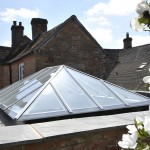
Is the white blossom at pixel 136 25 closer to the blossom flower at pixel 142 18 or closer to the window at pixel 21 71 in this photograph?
the blossom flower at pixel 142 18

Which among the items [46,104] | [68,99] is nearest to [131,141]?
[46,104]

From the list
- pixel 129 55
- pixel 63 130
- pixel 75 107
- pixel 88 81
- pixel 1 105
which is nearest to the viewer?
pixel 63 130

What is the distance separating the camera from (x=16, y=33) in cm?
2172

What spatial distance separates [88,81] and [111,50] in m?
20.7

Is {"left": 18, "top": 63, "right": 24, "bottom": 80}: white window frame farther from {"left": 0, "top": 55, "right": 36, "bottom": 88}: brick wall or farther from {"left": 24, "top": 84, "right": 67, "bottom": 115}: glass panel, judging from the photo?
{"left": 24, "top": 84, "right": 67, "bottom": 115}: glass panel

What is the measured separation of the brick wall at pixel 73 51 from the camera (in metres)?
14.3

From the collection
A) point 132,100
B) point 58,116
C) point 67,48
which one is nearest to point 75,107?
point 58,116

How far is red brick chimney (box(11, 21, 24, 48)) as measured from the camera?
2135 cm

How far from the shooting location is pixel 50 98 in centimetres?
412

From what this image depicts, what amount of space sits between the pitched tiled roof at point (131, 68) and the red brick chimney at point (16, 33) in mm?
9342

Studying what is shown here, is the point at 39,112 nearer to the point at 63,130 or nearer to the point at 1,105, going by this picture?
the point at 63,130

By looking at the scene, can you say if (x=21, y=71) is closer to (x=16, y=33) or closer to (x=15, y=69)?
(x=15, y=69)

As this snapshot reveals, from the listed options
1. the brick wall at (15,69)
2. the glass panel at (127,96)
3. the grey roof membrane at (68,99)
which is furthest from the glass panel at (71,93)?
the brick wall at (15,69)

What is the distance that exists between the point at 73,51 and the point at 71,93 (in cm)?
1112
